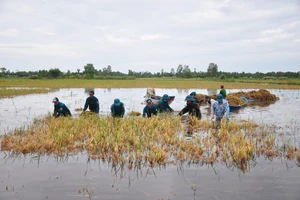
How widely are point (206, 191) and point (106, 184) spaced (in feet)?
6.57

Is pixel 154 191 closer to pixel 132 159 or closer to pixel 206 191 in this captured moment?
pixel 206 191

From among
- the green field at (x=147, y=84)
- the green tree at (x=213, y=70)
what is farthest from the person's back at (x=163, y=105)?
the green tree at (x=213, y=70)

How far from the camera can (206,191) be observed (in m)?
5.30

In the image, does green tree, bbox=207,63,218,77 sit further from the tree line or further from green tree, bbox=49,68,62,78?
green tree, bbox=49,68,62,78

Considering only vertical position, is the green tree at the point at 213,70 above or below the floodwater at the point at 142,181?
above

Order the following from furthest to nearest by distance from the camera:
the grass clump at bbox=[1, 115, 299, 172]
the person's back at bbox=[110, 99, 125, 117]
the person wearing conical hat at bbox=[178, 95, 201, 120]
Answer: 1. the person wearing conical hat at bbox=[178, 95, 201, 120]
2. the person's back at bbox=[110, 99, 125, 117]
3. the grass clump at bbox=[1, 115, 299, 172]

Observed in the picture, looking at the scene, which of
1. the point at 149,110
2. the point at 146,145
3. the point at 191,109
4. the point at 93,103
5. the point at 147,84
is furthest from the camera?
the point at 147,84

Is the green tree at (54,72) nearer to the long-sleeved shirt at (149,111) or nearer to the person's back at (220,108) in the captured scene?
the long-sleeved shirt at (149,111)

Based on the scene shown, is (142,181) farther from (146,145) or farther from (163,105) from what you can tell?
(163,105)

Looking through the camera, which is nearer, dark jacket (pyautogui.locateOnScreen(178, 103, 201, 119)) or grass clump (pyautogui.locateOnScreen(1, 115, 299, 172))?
grass clump (pyautogui.locateOnScreen(1, 115, 299, 172))

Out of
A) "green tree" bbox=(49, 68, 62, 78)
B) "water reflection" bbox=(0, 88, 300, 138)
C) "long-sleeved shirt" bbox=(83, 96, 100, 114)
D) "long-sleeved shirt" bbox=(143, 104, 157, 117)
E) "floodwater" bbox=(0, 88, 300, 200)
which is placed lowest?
"floodwater" bbox=(0, 88, 300, 200)

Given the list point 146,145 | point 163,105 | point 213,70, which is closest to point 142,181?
point 146,145

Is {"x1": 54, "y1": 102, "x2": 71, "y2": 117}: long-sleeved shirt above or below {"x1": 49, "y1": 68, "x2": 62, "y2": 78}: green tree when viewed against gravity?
below

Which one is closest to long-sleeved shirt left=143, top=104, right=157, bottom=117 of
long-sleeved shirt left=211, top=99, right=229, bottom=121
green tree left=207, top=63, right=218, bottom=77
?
long-sleeved shirt left=211, top=99, right=229, bottom=121
